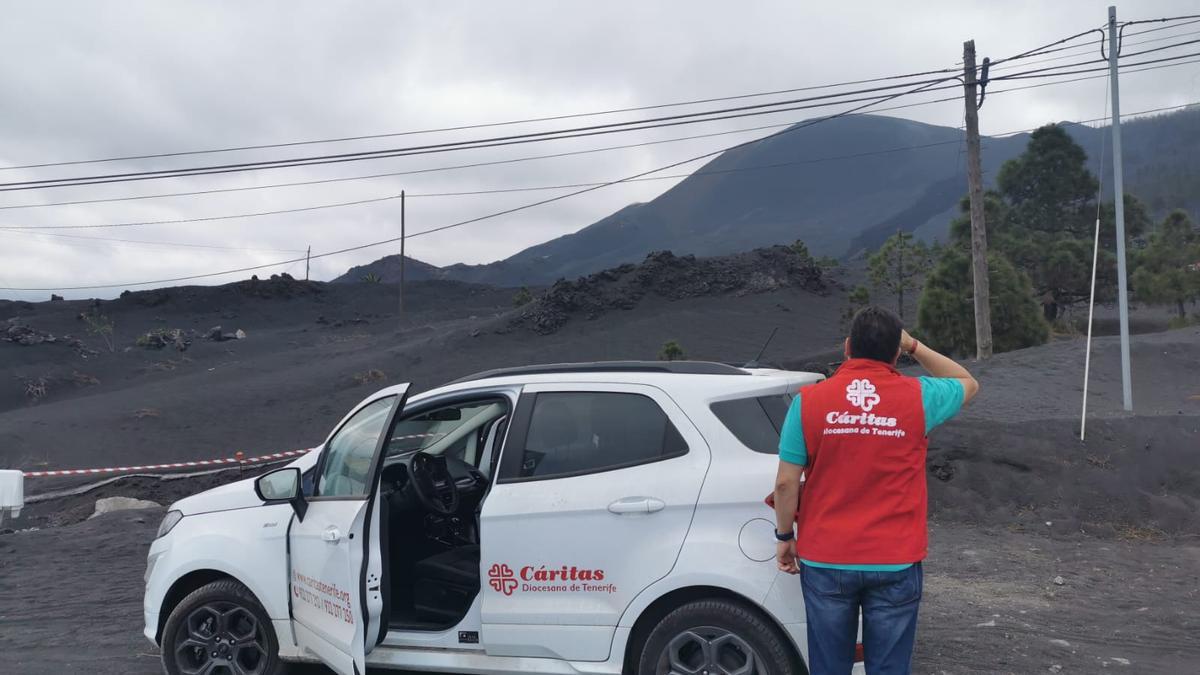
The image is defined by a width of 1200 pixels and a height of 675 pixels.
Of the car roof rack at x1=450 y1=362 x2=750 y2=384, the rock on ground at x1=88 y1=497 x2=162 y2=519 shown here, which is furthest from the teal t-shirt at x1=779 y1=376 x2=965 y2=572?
the rock on ground at x1=88 y1=497 x2=162 y2=519

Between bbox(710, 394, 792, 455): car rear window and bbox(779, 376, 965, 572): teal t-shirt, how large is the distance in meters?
0.59

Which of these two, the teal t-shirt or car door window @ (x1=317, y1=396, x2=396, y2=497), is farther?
car door window @ (x1=317, y1=396, x2=396, y2=497)

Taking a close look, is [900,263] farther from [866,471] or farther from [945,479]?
[866,471]

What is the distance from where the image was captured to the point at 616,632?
168 inches

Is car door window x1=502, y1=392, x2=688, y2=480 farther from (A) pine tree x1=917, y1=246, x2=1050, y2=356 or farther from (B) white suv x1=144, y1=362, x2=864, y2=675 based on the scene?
(A) pine tree x1=917, y1=246, x2=1050, y2=356

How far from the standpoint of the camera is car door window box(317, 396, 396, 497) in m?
4.88

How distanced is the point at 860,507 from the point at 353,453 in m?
2.83

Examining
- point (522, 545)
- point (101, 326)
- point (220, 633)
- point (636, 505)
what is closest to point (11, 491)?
point (220, 633)

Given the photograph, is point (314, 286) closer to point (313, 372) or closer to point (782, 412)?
point (313, 372)

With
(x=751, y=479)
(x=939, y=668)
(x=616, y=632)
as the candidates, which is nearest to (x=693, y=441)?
(x=751, y=479)

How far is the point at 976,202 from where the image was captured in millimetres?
17547

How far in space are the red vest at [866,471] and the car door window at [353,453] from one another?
2.35 metres

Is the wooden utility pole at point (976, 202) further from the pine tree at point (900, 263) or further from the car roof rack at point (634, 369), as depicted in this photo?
the pine tree at point (900, 263)

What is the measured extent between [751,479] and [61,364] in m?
47.2
